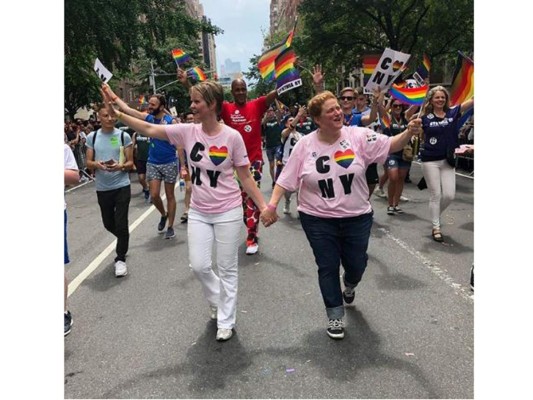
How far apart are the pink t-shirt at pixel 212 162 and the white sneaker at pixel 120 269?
2.08 metres

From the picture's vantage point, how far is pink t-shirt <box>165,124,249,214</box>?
147 inches

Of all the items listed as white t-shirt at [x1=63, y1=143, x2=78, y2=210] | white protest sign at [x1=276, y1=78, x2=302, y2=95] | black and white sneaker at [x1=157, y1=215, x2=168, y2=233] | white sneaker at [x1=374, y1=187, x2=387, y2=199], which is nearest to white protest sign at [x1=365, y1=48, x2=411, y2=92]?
white protest sign at [x1=276, y1=78, x2=302, y2=95]

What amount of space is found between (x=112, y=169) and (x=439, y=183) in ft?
13.7

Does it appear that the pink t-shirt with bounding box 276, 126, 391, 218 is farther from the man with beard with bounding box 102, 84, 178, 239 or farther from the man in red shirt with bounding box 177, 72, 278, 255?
the man with beard with bounding box 102, 84, 178, 239

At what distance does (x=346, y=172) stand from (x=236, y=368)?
1602 millimetres

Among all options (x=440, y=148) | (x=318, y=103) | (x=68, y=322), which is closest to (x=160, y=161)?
(x=68, y=322)

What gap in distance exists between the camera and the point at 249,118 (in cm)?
590

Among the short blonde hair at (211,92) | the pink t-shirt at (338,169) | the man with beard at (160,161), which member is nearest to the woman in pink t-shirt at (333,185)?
the pink t-shirt at (338,169)

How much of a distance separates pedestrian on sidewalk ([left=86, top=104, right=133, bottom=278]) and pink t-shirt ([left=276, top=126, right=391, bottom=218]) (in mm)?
2567

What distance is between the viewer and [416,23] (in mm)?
23281

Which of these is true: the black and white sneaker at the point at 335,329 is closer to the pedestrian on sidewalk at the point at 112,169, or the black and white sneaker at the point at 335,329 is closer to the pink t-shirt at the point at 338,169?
the pink t-shirt at the point at 338,169

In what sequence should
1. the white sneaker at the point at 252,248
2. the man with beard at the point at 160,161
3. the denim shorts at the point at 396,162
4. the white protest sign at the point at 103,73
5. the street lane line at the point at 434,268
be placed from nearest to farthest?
the street lane line at the point at 434,268
the white protest sign at the point at 103,73
the white sneaker at the point at 252,248
the man with beard at the point at 160,161
the denim shorts at the point at 396,162

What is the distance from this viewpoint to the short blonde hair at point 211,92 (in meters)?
3.65

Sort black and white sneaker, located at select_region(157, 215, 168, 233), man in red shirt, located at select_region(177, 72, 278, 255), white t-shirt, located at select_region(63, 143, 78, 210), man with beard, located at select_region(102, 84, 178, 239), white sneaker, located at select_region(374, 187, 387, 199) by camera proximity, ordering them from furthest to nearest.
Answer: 1. white sneaker, located at select_region(374, 187, 387, 199)
2. black and white sneaker, located at select_region(157, 215, 168, 233)
3. man with beard, located at select_region(102, 84, 178, 239)
4. man in red shirt, located at select_region(177, 72, 278, 255)
5. white t-shirt, located at select_region(63, 143, 78, 210)
